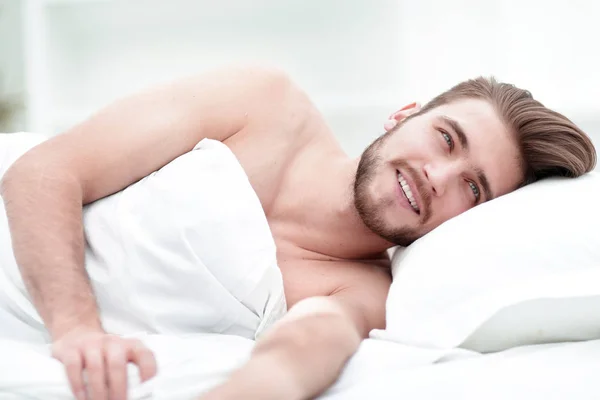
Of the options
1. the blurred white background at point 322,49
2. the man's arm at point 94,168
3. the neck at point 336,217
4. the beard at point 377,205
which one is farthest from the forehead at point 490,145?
the blurred white background at point 322,49

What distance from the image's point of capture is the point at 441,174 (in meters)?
1.16

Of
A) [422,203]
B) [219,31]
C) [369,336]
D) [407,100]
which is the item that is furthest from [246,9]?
[369,336]

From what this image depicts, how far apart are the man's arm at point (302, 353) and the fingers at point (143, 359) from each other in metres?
0.08

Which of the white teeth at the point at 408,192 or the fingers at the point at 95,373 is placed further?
the white teeth at the point at 408,192

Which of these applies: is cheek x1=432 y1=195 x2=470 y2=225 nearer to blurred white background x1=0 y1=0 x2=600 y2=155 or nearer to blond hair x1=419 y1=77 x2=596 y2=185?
blond hair x1=419 y1=77 x2=596 y2=185

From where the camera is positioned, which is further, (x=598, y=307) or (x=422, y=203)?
(x=422, y=203)

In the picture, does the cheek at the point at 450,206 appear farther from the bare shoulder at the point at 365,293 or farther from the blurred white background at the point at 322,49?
the blurred white background at the point at 322,49

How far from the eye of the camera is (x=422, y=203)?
1.17m

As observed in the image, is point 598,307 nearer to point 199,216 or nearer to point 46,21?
point 199,216

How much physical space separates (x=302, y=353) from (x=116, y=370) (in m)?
0.21

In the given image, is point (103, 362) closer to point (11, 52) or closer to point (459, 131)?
point (459, 131)

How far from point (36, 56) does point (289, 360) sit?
6.49 ft

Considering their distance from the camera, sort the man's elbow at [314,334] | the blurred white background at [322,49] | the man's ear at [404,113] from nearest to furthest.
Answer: the man's elbow at [314,334], the man's ear at [404,113], the blurred white background at [322,49]

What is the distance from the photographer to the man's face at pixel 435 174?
3.85ft
